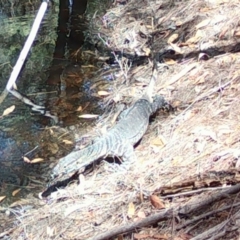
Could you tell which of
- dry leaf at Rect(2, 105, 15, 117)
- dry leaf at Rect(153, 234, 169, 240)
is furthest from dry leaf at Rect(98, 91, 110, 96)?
dry leaf at Rect(153, 234, 169, 240)

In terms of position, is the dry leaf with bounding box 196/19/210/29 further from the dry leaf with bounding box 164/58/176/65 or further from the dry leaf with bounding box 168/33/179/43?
the dry leaf with bounding box 164/58/176/65

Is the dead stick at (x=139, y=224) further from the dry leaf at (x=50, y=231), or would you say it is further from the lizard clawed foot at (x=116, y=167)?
the lizard clawed foot at (x=116, y=167)

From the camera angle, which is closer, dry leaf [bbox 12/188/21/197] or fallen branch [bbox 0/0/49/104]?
fallen branch [bbox 0/0/49/104]

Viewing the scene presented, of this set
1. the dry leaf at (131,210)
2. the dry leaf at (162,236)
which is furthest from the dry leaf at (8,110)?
the dry leaf at (162,236)

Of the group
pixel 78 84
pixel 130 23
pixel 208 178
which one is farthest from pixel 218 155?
pixel 130 23

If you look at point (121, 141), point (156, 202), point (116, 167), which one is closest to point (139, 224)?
point (156, 202)

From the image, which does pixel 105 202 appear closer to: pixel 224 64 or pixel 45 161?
pixel 45 161
